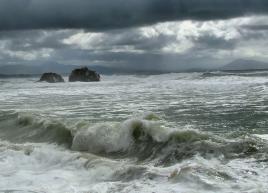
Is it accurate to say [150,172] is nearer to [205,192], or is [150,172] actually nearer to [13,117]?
[205,192]

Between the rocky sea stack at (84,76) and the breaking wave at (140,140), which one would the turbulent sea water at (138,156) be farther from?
the rocky sea stack at (84,76)

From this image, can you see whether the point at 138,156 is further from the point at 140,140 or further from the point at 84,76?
the point at 84,76

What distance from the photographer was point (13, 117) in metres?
19.2

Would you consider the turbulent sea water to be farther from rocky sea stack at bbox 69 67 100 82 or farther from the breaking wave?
rocky sea stack at bbox 69 67 100 82

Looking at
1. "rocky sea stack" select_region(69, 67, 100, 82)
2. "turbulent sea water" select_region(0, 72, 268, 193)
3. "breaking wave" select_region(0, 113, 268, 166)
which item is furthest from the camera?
"rocky sea stack" select_region(69, 67, 100, 82)

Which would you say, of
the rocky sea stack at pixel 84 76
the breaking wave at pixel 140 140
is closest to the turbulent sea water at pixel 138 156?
the breaking wave at pixel 140 140

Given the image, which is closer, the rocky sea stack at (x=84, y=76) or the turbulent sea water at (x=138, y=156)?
the turbulent sea water at (x=138, y=156)

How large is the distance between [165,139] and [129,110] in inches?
346

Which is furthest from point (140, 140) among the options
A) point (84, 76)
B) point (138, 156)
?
point (84, 76)

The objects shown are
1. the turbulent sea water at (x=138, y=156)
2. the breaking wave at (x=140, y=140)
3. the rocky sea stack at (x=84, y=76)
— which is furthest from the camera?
the rocky sea stack at (x=84, y=76)

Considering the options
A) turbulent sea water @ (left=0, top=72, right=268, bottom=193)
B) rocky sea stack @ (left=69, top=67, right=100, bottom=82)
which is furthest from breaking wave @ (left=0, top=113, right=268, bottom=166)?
rocky sea stack @ (left=69, top=67, right=100, bottom=82)

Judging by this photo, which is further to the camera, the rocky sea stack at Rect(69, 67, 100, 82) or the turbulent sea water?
the rocky sea stack at Rect(69, 67, 100, 82)

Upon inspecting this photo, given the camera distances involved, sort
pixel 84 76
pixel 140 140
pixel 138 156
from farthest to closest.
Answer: pixel 84 76
pixel 140 140
pixel 138 156

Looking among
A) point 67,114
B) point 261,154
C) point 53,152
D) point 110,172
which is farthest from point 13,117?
point 261,154
